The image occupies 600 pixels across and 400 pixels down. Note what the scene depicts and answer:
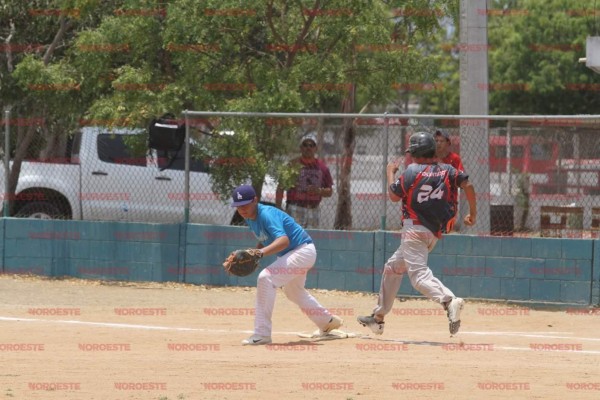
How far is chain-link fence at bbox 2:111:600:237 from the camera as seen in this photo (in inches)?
555

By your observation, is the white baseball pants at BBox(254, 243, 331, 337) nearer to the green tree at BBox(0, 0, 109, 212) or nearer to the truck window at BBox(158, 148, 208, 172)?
the truck window at BBox(158, 148, 208, 172)

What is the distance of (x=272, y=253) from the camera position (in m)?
10.4

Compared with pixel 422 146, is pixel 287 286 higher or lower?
lower

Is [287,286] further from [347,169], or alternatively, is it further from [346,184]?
[347,169]

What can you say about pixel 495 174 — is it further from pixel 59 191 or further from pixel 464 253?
pixel 59 191

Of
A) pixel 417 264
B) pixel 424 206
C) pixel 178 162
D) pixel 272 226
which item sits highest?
pixel 178 162

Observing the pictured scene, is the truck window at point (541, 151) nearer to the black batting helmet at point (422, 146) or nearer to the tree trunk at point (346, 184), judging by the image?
the tree trunk at point (346, 184)

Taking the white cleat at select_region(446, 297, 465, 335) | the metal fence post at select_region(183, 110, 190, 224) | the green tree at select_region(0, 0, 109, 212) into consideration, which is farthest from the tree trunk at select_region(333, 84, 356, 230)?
the white cleat at select_region(446, 297, 465, 335)

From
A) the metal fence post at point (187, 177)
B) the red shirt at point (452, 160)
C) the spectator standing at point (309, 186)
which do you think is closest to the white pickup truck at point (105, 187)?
the metal fence post at point (187, 177)

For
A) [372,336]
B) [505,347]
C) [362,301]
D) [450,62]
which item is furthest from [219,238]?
[450,62]

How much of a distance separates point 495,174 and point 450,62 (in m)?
24.9

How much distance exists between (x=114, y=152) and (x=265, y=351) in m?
8.30

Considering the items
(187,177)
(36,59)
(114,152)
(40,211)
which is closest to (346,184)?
(187,177)

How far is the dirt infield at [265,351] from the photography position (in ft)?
27.2
